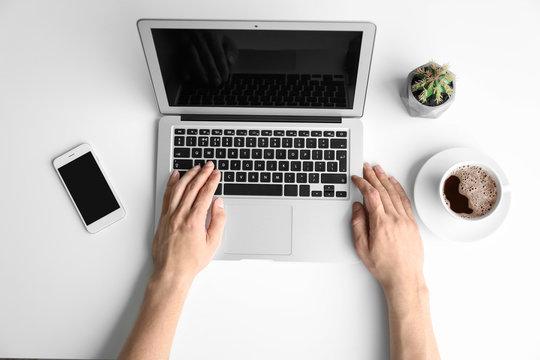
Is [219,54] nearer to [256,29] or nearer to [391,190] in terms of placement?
[256,29]

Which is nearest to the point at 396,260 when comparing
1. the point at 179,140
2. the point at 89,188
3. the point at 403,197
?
the point at 403,197

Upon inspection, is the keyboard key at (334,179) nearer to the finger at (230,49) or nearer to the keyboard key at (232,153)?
the keyboard key at (232,153)

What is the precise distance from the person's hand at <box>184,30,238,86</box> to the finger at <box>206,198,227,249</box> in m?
0.28

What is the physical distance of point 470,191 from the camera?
0.81 m

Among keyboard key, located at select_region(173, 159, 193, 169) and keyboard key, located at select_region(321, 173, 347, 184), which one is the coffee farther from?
keyboard key, located at select_region(173, 159, 193, 169)

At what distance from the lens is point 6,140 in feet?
3.07

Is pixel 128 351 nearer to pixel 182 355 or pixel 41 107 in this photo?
pixel 182 355

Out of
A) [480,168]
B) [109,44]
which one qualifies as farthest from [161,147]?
[480,168]

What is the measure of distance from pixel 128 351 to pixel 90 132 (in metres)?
0.52

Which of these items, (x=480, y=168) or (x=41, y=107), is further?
(x=41, y=107)

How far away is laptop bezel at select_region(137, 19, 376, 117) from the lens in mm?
673

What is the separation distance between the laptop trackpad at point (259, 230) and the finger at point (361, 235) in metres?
0.15

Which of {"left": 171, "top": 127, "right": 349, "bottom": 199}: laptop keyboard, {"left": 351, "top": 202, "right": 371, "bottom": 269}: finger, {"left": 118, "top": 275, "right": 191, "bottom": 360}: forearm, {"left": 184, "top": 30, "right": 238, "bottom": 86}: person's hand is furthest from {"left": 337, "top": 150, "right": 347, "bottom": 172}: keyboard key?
{"left": 118, "top": 275, "right": 191, "bottom": 360}: forearm

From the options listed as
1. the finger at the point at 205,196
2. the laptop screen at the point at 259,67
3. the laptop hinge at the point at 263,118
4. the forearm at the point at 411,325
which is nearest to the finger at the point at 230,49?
the laptop screen at the point at 259,67
